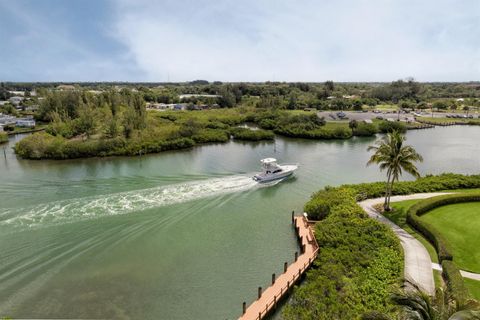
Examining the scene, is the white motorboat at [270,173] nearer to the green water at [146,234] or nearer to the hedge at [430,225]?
the green water at [146,234]

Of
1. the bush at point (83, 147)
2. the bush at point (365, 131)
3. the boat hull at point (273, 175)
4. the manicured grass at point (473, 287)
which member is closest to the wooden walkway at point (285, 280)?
the manicured grass at point (473, 287)

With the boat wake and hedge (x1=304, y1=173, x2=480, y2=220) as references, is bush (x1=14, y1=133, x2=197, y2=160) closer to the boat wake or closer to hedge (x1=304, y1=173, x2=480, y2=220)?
the boat wake

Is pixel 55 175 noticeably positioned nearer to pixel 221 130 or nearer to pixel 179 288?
pixel 179 288

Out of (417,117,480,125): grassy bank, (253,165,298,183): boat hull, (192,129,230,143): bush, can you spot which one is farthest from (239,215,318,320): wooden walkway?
(417,117,480,125): grassy bank

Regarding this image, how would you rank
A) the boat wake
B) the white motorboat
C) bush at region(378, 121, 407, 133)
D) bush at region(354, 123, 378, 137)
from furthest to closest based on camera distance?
bush at region(378, 121, 407, 133)
bush at region(354, 123, 378, 137)
the white motorboat
the boat wake

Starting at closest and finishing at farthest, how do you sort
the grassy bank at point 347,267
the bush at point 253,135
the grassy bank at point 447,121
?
the grassy bank at point 347,267 < the bush at point 253,135 < the grassy bank at point 447,121

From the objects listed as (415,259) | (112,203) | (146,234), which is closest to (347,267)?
(415,259)
